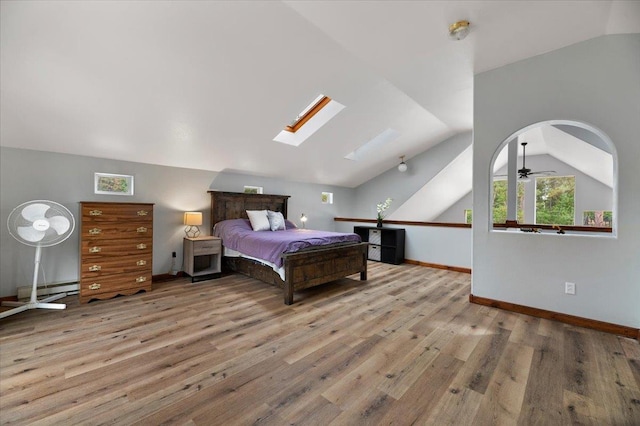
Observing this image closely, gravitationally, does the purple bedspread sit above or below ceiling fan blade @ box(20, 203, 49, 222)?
below

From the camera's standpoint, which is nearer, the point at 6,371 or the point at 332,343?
the point at 6,371

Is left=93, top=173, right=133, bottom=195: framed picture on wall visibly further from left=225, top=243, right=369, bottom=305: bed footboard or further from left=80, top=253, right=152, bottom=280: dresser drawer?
left=225, top=243, right=369, bottom=305: bed footboard

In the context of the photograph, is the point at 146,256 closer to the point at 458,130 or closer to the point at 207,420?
the point at 207,420

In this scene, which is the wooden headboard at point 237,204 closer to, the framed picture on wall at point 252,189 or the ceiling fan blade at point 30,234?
the framed picture on wall at point 252,189

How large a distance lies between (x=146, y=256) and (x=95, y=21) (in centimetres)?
260

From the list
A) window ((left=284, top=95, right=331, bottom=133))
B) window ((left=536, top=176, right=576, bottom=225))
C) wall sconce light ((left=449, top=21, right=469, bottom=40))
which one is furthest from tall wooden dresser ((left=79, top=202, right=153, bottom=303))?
window ((left=536, top=176, right=576, bottom=225))

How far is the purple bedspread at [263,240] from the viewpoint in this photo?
3.33 meters

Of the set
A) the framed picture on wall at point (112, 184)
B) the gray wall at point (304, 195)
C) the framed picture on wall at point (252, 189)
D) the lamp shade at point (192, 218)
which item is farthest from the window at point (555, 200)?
the framed picture on wall at point (112, 184)

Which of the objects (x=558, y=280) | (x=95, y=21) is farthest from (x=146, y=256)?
(x=558, y=280)

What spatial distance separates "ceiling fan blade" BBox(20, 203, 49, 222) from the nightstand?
5.35ft

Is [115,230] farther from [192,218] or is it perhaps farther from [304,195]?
[304,195]

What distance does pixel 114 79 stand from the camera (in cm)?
263

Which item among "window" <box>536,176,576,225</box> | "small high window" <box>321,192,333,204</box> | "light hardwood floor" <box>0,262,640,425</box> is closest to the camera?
"light hardwood floor" <box>0,262,640,425</box>

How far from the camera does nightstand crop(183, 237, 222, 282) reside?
13.3 feet
